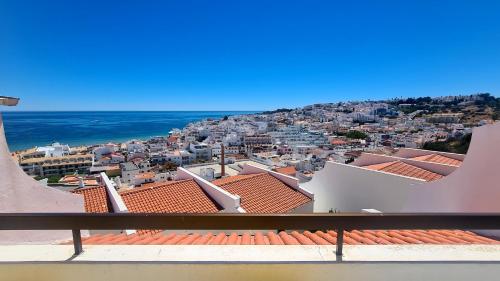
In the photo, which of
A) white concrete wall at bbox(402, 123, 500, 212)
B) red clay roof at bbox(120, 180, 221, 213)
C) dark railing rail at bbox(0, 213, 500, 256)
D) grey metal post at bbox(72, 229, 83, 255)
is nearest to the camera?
dark railing rail at bbox(0, 213, 500, 256)

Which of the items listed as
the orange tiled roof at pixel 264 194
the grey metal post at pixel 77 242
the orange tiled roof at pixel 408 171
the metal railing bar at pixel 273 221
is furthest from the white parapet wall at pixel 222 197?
the metal railing bar at pixel 273 221

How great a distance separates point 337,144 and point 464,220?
59.3 m

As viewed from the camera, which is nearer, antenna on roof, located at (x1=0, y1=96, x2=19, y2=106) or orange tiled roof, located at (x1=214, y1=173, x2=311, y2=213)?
antenna on roof, located at (x1=0, y1=96, x2=19, y2=106)

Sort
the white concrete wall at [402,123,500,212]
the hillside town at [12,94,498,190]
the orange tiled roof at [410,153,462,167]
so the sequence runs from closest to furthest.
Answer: the white concrete wall at [402,123,500,212] → the orange tiled roof at [410,153,462,167] → the hillside town at [12,94,498,190]

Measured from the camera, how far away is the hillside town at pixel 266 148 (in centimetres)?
3447

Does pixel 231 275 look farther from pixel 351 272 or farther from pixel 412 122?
pixel 412 122

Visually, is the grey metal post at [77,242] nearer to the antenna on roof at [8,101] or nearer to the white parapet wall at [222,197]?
the antenna on roof at [8,101]

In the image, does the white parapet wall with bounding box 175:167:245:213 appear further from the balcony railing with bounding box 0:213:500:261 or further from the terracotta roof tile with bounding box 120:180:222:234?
the balcony railing with bounding box 0:213:500:261

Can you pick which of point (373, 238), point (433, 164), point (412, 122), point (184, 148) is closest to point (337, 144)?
point (412, 122)

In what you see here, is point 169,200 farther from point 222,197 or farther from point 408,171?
point 408,171

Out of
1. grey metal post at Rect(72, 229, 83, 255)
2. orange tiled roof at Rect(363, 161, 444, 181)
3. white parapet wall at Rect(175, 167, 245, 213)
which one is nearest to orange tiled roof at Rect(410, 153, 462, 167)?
orange tiled roof at Rect(363, 161, 444, 181)

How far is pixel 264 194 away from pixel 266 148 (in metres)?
46.8

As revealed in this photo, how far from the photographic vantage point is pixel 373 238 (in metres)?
2.07

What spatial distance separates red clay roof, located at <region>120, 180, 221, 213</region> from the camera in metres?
7.40
